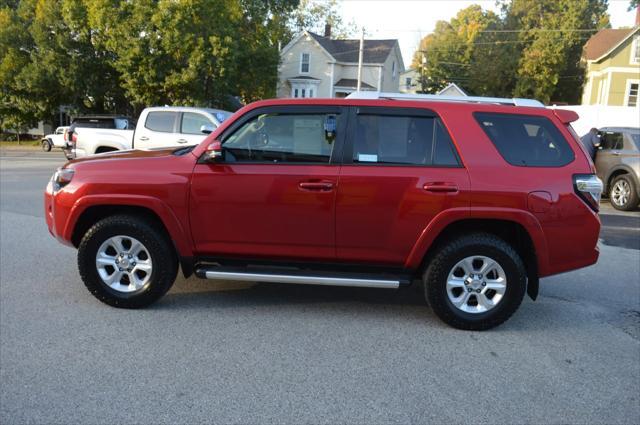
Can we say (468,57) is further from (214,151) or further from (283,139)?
(214,151)

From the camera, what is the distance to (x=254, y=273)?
15.3 ft

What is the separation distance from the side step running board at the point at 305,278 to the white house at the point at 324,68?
41.5 meters

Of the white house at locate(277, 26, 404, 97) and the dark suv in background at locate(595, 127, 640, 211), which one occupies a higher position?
the white house at locate(277, 26, 404, 97)

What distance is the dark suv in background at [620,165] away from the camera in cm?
1191

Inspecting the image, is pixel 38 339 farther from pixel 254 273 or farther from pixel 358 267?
pixel 358 267

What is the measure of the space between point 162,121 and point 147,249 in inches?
338

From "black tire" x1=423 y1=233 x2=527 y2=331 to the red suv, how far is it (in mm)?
12

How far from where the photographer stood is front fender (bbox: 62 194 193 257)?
4.72 meters

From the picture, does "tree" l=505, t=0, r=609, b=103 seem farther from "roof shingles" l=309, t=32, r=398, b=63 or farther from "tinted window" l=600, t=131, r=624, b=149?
"tinted window" l=600, t=131, r=624, b=149

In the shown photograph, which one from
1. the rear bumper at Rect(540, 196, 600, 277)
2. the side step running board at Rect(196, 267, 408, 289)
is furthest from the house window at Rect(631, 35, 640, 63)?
the side step running board at Rect(196, 267, 408, 289)

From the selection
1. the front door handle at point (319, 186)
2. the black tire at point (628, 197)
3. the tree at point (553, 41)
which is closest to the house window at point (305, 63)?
the tree at point (553, 41)

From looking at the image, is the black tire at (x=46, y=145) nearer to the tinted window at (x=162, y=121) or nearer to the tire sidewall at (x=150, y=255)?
the tinted window at (x=162, y=121)

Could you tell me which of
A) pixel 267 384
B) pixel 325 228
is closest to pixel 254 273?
pixel 325 228

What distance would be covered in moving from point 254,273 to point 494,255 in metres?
2.03
